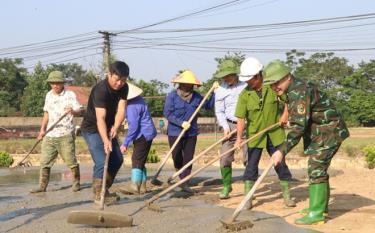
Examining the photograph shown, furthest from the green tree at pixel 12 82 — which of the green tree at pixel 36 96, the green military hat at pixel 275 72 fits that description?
the green military hat at pixel 275 72

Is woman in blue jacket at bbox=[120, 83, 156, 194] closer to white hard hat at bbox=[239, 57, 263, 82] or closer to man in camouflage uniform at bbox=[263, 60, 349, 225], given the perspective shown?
white hard hat at bbox=[239, 57, 263, 82]

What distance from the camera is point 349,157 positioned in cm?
1538

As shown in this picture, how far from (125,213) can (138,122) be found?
194 centimetres

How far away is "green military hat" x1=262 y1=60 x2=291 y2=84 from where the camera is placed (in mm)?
5519

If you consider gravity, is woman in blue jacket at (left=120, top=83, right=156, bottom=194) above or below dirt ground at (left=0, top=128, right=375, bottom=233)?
above

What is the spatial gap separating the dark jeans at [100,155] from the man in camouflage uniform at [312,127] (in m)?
2.30

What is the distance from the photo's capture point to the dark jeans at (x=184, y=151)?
8.28 meters

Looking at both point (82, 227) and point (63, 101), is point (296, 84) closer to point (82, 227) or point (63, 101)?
point (82, 227)

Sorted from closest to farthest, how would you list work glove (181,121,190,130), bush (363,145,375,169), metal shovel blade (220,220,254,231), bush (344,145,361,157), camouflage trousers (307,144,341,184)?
metal shovel blade (220,220,254,231), camouflage trousers (307,144,341,184), work glove (181,121,190,130), bush (363,145,375,169), bush (344,145,361,157)

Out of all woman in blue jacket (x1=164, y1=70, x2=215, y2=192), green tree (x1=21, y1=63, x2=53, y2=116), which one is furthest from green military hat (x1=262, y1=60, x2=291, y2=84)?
green tree (x1=21, y1=63, x2=53, y2=116)

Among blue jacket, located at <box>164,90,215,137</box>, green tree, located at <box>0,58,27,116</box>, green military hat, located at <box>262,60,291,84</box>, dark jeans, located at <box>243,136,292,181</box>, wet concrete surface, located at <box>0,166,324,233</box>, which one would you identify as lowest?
wet concrete surface, located at <box>0,166,324,233</box>

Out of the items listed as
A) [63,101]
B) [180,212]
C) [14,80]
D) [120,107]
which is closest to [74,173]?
[63,101]

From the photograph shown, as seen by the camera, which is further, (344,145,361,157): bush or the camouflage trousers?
(344,145,361,157): bush

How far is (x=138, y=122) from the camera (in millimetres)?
7969
